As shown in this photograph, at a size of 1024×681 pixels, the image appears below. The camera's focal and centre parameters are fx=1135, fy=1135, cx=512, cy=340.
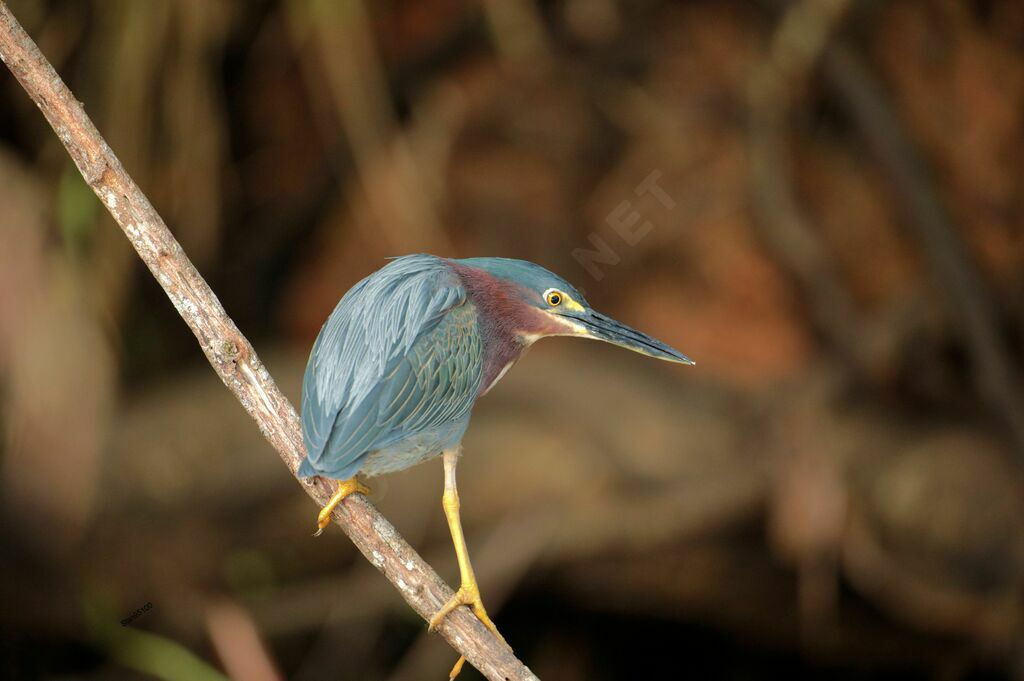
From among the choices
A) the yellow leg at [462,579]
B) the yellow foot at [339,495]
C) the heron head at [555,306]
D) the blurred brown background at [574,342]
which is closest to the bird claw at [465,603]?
the yellow leg at [462,579]

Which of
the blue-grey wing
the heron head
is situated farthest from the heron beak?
the blue-grey wing

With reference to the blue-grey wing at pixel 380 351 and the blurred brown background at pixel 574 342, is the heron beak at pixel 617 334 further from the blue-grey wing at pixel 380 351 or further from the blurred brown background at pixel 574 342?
the blurred brown background at pixel 574 342

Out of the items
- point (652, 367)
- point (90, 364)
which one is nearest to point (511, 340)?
point (90, 364)

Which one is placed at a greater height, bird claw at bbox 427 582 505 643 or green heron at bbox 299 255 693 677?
green heron at bbox 299 255 693 677

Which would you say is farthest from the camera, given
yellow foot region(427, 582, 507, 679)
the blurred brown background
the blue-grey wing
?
the blurred brown background

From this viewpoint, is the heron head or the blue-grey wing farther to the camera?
the heron head

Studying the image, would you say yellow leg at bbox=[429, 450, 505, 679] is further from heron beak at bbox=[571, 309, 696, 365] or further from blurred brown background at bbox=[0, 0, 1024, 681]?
blurred brown background at bbox=[0, 0, 1024, 681]

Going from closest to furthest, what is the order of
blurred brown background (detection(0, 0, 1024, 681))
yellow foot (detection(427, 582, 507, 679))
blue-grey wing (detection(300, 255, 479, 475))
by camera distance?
blue-grey wing (detection(300, 255, 479, 475))
yellow foot (detection(427, 582, 507, 679))
blurred brown background (detection(0, 0, 1024, 681))

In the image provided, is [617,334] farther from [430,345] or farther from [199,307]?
[199,307]
